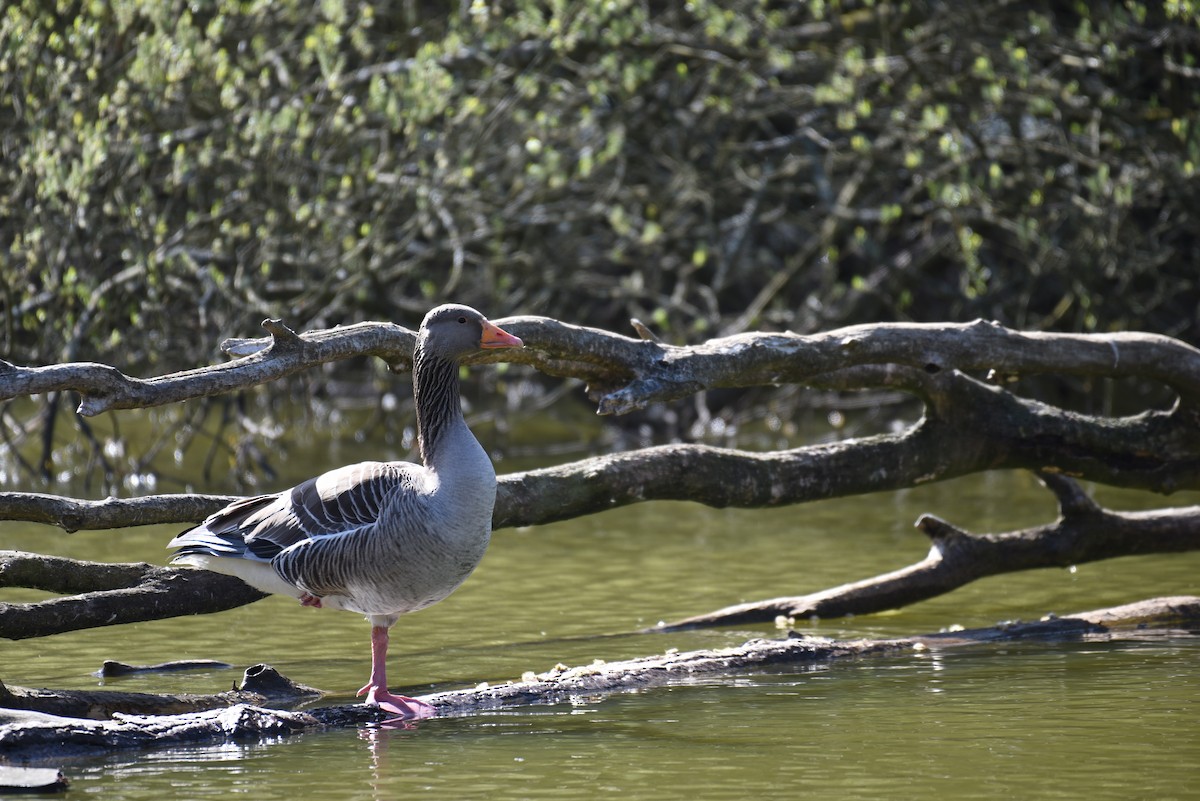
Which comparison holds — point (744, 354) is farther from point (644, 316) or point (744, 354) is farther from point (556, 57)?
point (644, 316)

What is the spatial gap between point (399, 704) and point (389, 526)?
0.82 metres

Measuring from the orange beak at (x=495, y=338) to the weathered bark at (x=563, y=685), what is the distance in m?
1.65

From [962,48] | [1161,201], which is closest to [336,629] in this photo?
[962,48]

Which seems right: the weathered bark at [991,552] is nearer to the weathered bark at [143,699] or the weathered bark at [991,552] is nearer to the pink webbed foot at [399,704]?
the pink webbed foot at [399,704]

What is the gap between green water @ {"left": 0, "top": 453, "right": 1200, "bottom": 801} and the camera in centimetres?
565

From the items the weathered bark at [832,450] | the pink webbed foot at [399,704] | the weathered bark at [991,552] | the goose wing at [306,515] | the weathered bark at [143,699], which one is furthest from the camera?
the weathered bark at [991,552]

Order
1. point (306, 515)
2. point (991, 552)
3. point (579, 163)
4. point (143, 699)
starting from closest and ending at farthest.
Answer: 1. point (143, 699)
2. point (306, 515)
3. point (991, 552)
4. point (579, 163)

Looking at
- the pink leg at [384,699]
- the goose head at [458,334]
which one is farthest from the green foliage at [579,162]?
the pink leg at [384,699]

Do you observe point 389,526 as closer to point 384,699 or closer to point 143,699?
point 384,699

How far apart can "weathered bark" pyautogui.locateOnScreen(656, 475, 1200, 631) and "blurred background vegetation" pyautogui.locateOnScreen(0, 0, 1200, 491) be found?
228 inches

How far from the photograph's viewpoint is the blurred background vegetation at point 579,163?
13391 mm

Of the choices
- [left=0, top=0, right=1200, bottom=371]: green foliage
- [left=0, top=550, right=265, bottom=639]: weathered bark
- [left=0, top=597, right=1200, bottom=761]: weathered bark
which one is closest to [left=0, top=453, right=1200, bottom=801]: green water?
[left=0, top=597, right=1200, bottom=761]: weathered bark

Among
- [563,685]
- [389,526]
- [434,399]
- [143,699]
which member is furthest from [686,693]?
[143,699]

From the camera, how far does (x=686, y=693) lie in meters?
7.25
